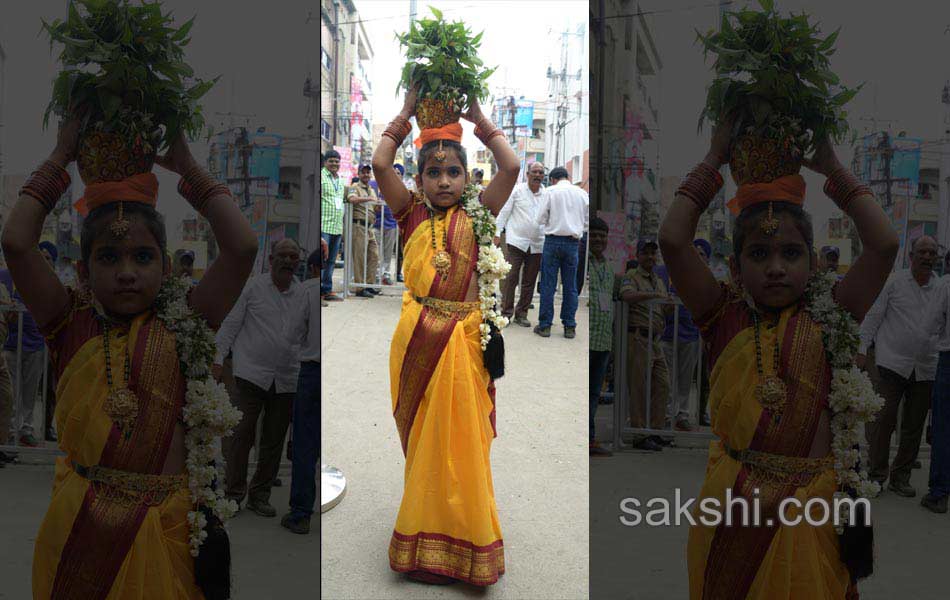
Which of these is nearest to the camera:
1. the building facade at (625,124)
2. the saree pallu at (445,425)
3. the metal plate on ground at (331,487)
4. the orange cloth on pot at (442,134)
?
the building facade at (625,124)

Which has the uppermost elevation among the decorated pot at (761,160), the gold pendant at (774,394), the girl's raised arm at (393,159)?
the girl's raised arm at (393,159)

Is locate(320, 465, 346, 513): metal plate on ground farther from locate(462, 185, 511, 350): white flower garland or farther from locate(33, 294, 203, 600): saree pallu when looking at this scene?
locate(33, 294, 203, 600): saree pallu

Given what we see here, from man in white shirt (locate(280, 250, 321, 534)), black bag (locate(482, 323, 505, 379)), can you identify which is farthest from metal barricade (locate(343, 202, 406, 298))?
man in white shirt (locate(280, 250, 321, 534))

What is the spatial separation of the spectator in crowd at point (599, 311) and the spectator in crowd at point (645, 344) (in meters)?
0.06

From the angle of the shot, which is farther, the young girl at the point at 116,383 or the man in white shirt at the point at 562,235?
the man in white shirt at the point at 562,235

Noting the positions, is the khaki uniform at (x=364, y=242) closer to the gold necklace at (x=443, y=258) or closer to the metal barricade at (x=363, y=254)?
the metal barricade at (x=363, y=254)

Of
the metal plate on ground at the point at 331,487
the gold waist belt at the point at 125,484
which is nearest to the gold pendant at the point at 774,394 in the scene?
the gold waist belt at the point at 125,484

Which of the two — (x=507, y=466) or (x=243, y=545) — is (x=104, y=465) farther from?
(x=507, y=466)

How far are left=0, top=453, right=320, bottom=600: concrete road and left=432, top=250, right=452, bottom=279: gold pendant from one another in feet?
5.96

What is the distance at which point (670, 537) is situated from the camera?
6.75ft

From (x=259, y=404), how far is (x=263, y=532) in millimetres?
332

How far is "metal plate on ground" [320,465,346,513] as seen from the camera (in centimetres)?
464

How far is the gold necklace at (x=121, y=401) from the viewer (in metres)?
1.79

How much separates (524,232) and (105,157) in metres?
8.19
